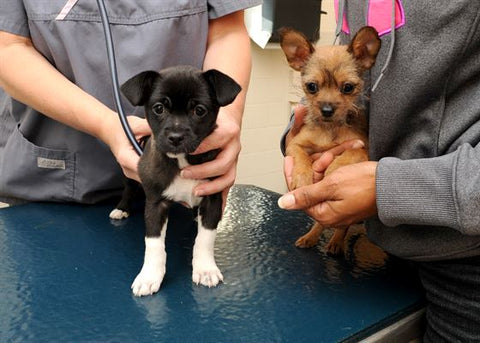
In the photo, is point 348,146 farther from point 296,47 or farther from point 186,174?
point 186,174

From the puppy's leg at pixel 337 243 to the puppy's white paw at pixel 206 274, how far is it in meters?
0.41

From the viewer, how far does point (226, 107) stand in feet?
4.61

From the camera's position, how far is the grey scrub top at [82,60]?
1391 mm

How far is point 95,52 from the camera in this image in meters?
1.43

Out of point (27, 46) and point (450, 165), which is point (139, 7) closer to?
point (27, 46)

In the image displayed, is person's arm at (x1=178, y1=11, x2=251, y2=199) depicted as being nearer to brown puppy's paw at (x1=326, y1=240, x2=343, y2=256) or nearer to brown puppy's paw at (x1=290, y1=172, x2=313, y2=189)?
brown puppy's paw at (x1=290, y1=172, x2=313, y2=189)

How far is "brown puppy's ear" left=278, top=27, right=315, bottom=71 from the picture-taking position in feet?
5.20

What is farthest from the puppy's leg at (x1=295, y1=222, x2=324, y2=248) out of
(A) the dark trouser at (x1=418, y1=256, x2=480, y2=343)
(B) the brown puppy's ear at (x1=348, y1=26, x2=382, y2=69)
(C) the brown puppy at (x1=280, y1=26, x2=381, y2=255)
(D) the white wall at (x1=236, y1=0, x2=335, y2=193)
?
(D) the white wall at (x1=236, y1=0, x2=335, y2=193)

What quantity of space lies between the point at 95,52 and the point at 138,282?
775 millimetres

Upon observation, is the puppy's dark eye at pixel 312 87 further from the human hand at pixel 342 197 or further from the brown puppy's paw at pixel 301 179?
the human hand at pixel 342 197

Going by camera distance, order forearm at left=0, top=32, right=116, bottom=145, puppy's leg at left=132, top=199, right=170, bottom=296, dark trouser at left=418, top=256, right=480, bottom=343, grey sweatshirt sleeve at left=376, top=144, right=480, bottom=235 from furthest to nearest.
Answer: forearm at left=0, top=32, right=116, bottom=145, puppy's leg at left=132, top=199, right=170, bottom=296, dark trouser at left=418, top=256, right=480, bottom=343, grey sweatshirt sleeve at left=376, top=144, right=480, bottom=235

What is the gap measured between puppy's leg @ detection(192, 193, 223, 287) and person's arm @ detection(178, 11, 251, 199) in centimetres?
6

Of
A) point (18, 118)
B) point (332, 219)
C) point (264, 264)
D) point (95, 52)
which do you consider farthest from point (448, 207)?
point (18, 118)

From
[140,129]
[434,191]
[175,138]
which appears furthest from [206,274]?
[434,191]
